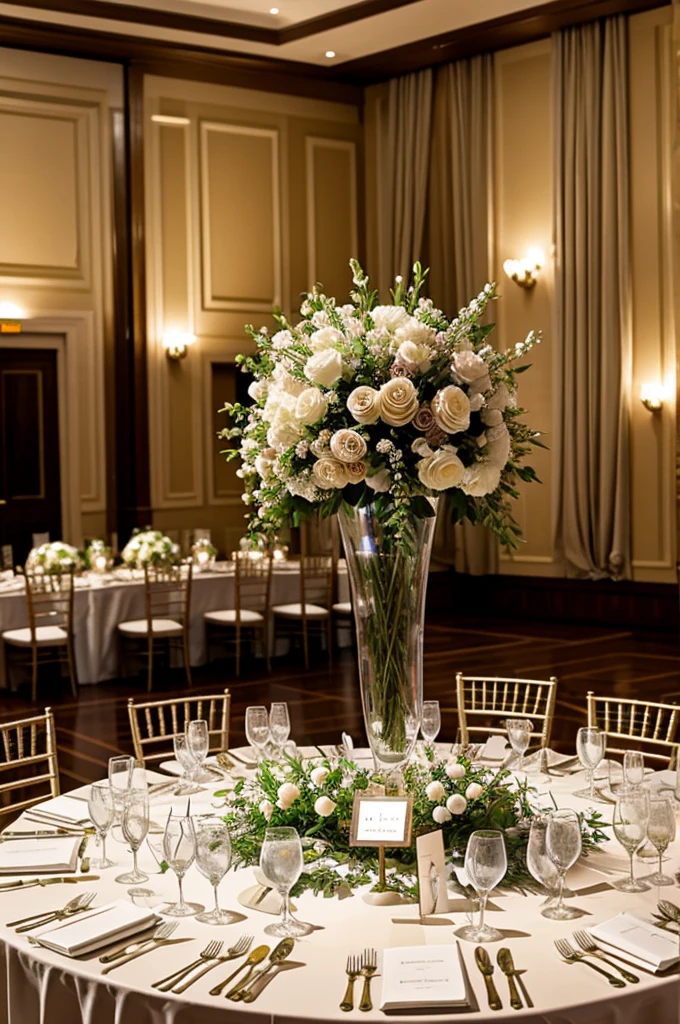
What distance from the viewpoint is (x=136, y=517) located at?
11234 millimetres

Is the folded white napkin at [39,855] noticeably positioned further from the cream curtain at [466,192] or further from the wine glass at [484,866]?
the cream curtain at [466,192]

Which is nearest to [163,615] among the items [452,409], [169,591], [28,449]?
[169,591]

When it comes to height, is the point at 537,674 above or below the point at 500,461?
below

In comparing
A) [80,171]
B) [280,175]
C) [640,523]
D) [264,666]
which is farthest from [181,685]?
[280,175]

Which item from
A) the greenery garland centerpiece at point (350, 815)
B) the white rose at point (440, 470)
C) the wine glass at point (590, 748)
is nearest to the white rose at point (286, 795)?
the greenery garland centerpiece at point (350, 815)

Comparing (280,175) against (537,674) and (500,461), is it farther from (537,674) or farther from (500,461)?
(500,461)

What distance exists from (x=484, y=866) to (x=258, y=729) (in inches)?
42.9

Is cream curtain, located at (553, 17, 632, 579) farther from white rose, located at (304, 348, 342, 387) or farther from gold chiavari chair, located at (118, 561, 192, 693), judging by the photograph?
white rose, located at (304, 348, 342, 387)

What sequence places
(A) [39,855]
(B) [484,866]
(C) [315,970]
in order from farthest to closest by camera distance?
(A) [39,855] < (B) [484,866] < (C) [315,970]

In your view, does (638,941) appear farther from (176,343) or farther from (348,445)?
(176,343)

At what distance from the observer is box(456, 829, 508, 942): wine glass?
7.41 feet

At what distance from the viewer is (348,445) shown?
8.56ft

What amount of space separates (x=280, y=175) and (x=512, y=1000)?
10828mm

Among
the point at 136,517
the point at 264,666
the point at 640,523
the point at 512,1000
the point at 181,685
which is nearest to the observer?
the point at 512,1000
